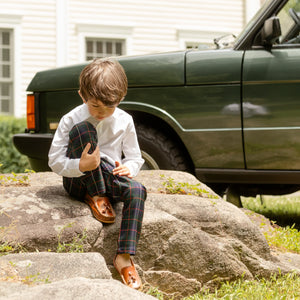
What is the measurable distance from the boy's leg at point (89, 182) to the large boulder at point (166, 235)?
0.19 feet

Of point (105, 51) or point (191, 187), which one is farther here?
point (105, 51)

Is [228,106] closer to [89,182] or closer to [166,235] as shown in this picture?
[166,235]

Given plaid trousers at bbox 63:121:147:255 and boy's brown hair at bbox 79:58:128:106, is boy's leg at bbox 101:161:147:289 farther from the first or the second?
boy's brown hair at bbox 79:58:128:106

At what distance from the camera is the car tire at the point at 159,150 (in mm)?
4480

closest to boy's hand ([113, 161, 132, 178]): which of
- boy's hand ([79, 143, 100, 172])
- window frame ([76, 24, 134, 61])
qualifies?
boy's hand ([79, 143, 100, 172])

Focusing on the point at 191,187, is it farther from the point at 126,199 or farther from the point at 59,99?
the point at 59,99

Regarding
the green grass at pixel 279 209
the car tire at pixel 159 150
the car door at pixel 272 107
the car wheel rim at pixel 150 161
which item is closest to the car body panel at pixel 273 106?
the car door at pixel 272 107

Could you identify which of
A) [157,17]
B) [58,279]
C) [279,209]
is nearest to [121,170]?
[58,279]

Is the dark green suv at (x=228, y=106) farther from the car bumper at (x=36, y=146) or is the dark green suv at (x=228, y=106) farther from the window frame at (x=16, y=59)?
the window frame at (x=16, y=59)

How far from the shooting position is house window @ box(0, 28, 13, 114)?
1098 centimetres

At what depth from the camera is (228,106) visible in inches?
172

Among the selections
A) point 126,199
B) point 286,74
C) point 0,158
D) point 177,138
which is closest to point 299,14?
point 286,74

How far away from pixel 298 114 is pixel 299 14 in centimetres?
99

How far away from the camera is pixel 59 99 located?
15.7 feet
